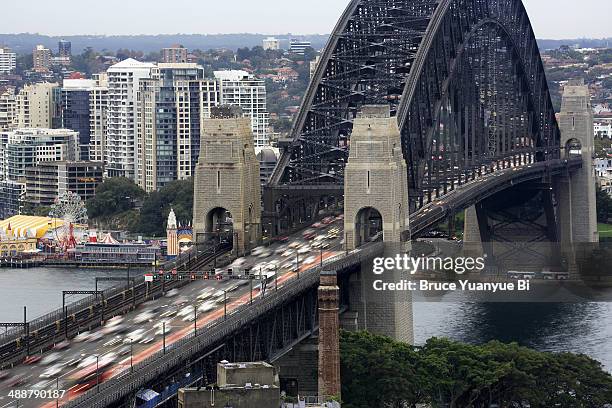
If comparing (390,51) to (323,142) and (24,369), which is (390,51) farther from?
(24,369)

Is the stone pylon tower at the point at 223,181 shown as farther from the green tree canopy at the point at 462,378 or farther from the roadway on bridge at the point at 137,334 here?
the green tree canopy at the point at 462,378

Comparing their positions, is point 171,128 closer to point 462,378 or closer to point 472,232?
point 472,232

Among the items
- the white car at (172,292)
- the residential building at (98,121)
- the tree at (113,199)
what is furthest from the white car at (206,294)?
the residential building at (98,121)

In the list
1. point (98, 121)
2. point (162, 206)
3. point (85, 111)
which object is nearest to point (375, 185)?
point (162, 206)

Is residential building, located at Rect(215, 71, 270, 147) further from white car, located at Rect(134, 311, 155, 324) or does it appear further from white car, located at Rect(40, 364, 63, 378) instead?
white car, located at Rect(40, 364, 63, 378)

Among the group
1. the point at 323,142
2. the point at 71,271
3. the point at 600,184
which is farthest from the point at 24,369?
the point at 600,184

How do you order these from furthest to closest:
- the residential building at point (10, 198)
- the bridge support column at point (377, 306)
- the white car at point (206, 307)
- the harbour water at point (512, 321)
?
1. the residential building at point (10, 198)
2. the harbour water at point (512, 321)
3. the bridge support column at point (377, 306)
4. the white car at point (206, 307)
